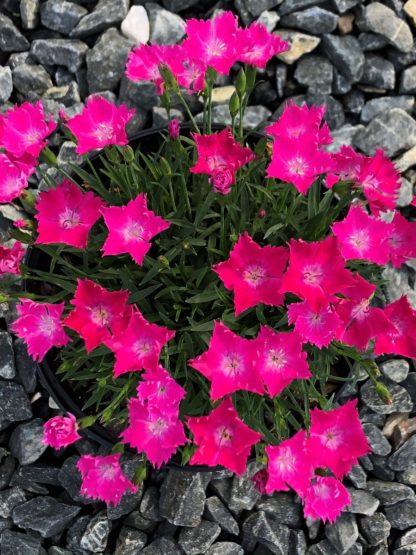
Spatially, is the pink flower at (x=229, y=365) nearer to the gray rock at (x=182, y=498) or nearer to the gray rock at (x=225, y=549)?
the gray rock at (x=182, y=498)

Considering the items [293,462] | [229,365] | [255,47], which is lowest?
[293,462]

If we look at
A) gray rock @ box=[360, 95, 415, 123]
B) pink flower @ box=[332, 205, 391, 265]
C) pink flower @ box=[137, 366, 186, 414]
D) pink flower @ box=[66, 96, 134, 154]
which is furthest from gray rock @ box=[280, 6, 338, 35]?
pink flower @ box=[137, 366, 186, 414]

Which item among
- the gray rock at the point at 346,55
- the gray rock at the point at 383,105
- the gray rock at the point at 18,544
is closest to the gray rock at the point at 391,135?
the gray rock at the point at 383,105

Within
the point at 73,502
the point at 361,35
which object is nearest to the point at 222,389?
the point at 73,502

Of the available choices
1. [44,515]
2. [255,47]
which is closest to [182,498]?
[44,515]

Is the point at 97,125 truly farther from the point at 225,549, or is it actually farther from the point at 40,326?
the point at 225,549
